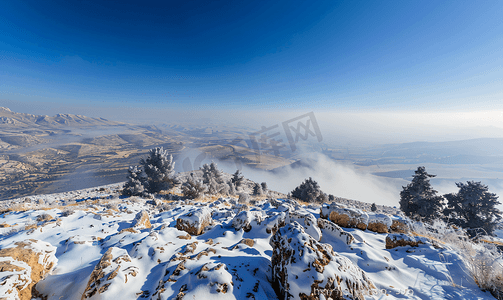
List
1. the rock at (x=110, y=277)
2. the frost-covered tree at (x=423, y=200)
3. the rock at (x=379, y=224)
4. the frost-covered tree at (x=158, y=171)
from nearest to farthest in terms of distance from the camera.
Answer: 1. the rock at (x=110, y=277)
2. the rock at (x=379, y=224)
3. the frost-covered tree at (x=423, y=200)
4. the frost-covered tree at (x=158, y=171)

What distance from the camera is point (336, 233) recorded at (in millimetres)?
5039

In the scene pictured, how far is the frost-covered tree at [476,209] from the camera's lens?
33.1ft

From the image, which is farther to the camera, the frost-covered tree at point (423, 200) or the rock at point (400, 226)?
the frost-covered tree at point (423, 200)

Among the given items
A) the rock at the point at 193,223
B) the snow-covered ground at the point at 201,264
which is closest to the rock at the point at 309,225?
the snow-covered ground at the point at 201,264

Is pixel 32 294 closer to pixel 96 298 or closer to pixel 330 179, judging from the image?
pixel 96 298

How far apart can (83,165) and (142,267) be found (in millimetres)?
121966

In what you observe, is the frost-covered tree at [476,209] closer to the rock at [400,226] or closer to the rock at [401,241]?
the rock at [400,226]

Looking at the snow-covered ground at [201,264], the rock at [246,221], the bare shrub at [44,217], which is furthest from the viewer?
→ the bare shrub at [44,217]

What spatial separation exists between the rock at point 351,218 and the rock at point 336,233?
5.40 ft

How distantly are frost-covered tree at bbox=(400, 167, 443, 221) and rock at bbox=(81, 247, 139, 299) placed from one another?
17.7 meters

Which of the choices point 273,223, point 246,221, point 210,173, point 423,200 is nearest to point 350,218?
point 273,223

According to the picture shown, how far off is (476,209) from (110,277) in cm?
1853

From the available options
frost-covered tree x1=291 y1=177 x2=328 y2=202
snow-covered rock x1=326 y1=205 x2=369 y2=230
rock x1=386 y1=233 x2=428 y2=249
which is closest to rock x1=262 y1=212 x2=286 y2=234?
snow-covered rock x1=326 y1=205 x2=369 y2=230

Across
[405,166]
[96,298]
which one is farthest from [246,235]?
[405,166]
